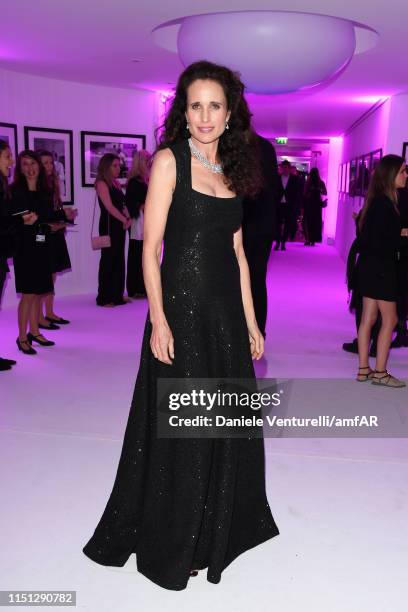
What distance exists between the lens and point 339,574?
248 centimetres

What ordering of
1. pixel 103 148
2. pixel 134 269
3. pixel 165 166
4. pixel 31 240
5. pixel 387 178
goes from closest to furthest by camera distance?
pixel 165 166, pixel 387 178, pixel 31 240, pixel 134 269, pixel 103 148

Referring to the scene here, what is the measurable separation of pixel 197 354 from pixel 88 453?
157 cm

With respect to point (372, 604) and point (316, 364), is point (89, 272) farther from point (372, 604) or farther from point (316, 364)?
point (372, 604)

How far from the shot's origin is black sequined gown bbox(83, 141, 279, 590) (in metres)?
2.15

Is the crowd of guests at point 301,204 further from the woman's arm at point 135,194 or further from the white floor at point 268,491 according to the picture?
the white floor at point 268,491

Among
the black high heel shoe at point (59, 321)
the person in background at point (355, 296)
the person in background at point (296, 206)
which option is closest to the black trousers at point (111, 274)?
the black high heel shoe at point (59, 321)

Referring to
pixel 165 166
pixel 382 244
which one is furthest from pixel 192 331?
pixel 382 244

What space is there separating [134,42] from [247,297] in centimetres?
425

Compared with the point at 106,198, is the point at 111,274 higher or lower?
lower

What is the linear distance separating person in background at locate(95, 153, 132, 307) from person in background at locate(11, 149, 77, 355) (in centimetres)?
202

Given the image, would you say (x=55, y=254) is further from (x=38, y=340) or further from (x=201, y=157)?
(x=201, y=157)

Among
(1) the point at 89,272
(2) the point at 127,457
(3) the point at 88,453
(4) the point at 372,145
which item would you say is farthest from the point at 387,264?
(4) the point at 372,145

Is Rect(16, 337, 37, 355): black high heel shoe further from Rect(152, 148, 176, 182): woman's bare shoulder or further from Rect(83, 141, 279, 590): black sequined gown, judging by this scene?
Rect(152, 148, 176, 182): woman's bare shoulder

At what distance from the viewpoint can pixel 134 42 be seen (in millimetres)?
5809
